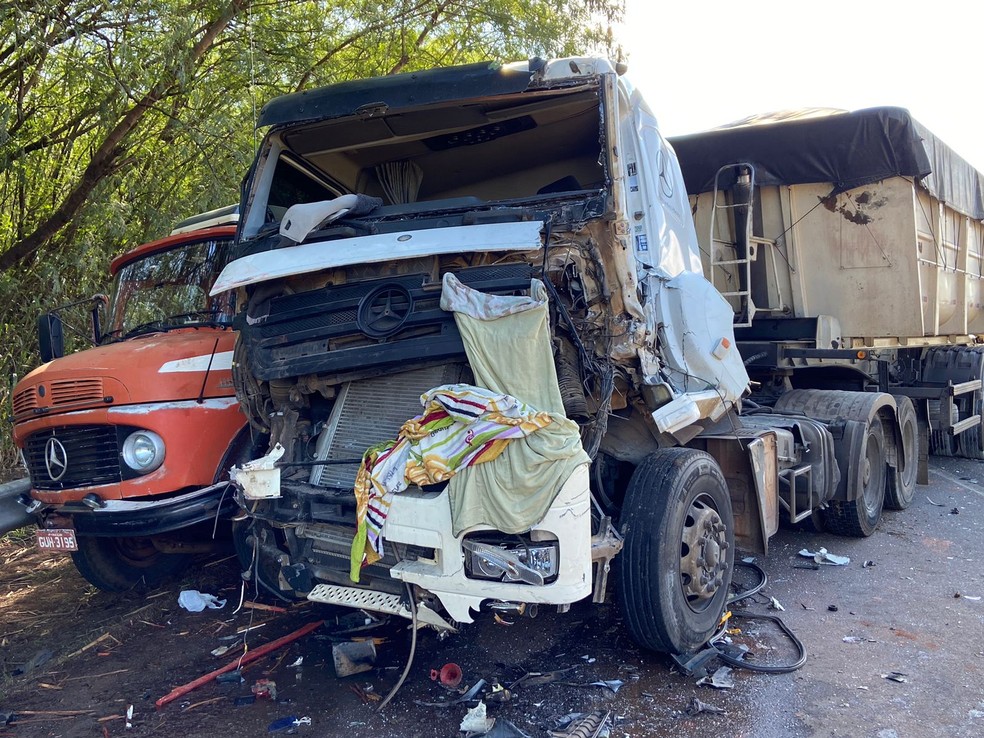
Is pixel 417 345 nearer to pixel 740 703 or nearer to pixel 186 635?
pixel 740 703

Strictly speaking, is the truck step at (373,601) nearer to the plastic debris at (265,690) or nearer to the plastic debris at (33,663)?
the plastic debris at (265,690)

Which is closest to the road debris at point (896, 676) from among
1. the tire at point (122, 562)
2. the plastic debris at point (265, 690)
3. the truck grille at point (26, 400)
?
the plastic debris at point (265, 690)

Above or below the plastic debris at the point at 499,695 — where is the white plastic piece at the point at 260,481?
above

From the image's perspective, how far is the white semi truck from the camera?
326 centimetres

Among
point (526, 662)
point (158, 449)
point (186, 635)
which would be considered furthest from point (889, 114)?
point (186, 635)

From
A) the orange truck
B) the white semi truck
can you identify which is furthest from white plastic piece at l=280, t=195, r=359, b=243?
the orange truck

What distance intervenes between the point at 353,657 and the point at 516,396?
1732 millimetres

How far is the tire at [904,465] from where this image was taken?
279 inches

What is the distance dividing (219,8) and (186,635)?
5.60 metres

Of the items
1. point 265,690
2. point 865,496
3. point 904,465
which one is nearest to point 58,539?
point 265,690

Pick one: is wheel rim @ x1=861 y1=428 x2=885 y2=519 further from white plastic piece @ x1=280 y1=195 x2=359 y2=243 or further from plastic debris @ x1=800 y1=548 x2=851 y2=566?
white plastic piece @ x1=280 y1=195 x2=359 y2=243

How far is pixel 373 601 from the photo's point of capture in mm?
3576

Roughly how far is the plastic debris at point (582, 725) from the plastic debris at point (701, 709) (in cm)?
37

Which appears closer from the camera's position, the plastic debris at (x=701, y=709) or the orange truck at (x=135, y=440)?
the plastic debris at (x=701, y=709)
